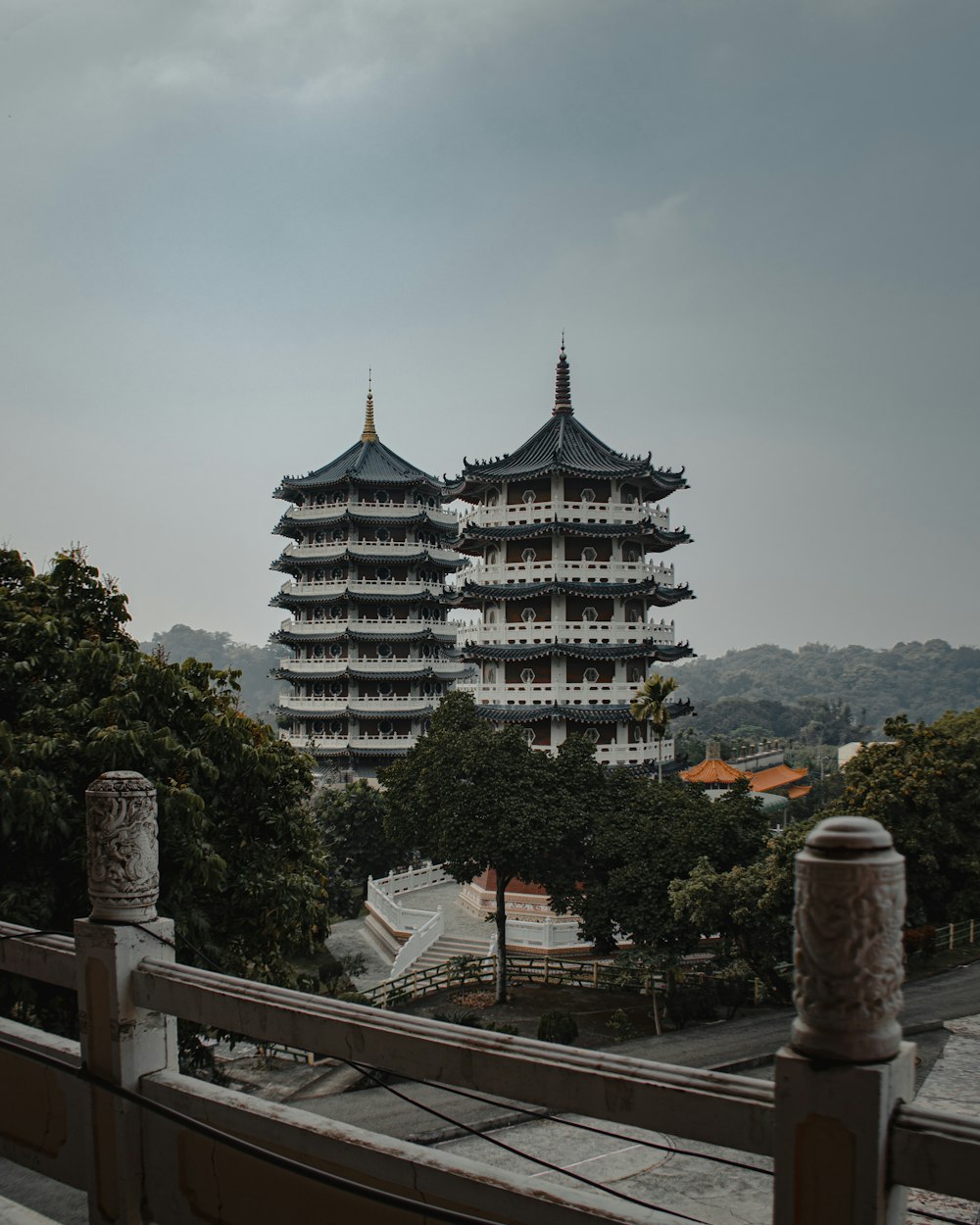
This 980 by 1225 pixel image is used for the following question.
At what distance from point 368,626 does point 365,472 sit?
7080 mm

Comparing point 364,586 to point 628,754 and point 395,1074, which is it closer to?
point 628,754

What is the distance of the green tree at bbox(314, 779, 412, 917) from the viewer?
3650 centimetres

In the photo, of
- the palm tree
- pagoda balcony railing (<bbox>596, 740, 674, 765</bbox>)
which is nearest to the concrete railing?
the palm tree

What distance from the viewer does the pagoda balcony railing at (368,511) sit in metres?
48.6

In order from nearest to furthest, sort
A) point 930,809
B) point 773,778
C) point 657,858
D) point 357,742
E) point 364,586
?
point 657,858, point 930,809, point 357,742, point 364,586, point 773,778

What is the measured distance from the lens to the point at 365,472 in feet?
162

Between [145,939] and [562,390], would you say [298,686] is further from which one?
[145,939]

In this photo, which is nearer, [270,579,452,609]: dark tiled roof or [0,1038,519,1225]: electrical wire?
[0,1038,519,1225]: electrical wire

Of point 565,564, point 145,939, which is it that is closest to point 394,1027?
point 145,939

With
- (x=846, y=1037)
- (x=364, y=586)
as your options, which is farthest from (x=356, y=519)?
(x=846, y=1037)

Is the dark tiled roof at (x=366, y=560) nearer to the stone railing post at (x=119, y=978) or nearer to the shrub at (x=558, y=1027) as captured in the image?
the shrub at (x=558, y=1027)

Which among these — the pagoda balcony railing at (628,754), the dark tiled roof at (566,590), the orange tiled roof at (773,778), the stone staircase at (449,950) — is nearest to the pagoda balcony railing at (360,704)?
the dark tiled roof at (566,590)

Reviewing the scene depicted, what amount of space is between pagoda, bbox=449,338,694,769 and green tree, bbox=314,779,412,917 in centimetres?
581

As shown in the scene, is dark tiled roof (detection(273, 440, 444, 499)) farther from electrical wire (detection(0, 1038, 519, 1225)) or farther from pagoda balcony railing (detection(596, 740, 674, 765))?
electrical wire (detection(0, 1038, 519, 1225))
